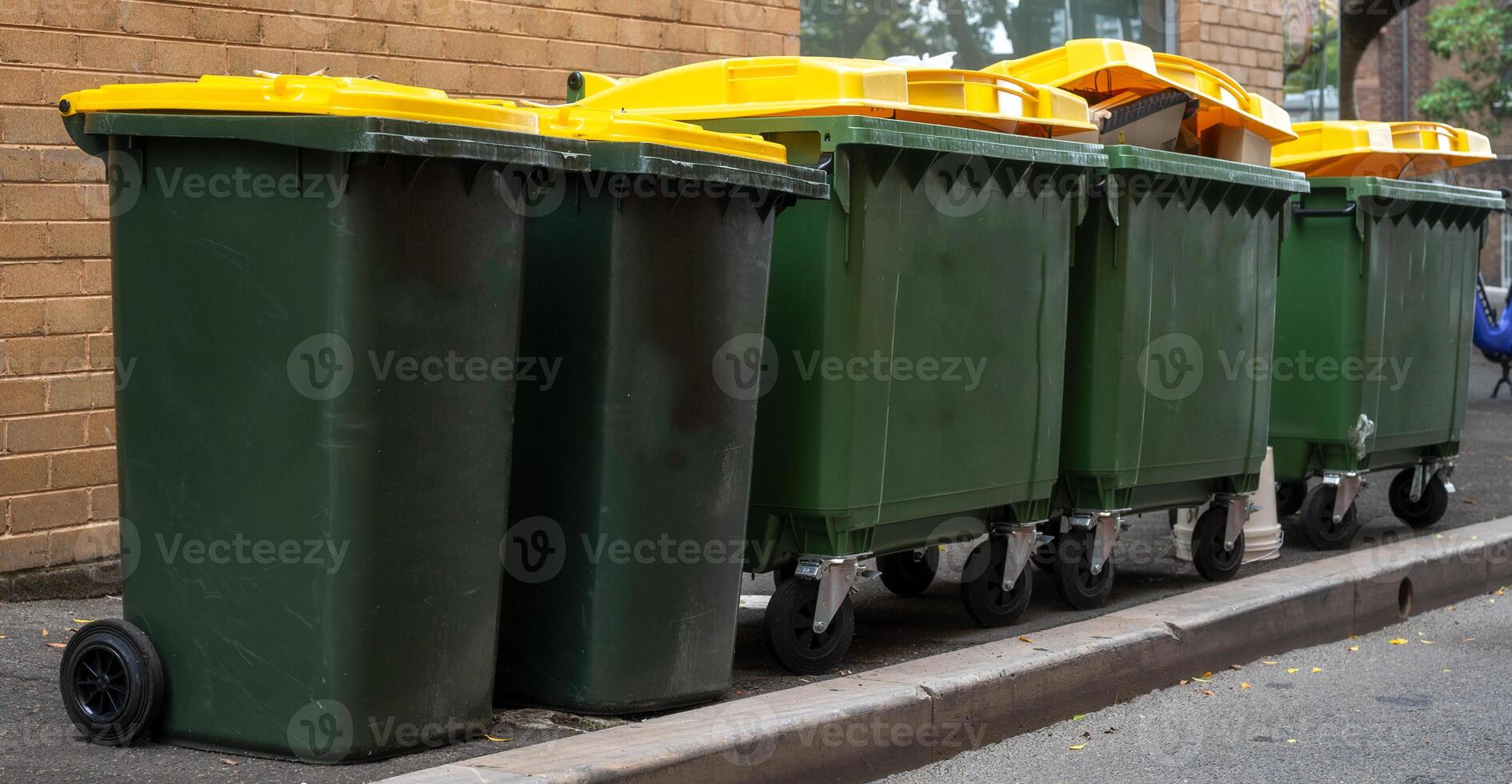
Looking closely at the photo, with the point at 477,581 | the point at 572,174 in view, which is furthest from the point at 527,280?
the point at 477,581

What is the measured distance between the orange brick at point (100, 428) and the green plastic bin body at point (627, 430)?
7.27ft

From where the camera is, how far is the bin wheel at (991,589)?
5.70 m

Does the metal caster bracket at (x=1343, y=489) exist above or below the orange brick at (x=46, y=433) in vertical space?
below

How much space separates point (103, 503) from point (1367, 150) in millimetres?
5521

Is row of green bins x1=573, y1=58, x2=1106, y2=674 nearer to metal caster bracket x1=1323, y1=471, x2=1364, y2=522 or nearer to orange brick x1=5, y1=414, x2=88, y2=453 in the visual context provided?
orange brick x1=5, y1=414, x2=88, y2=453

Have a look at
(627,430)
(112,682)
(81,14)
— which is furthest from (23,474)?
(627,430)

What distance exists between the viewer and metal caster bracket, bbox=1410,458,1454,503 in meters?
8.37

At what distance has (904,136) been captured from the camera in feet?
16.1

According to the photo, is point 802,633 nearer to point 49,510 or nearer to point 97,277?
point 49,510

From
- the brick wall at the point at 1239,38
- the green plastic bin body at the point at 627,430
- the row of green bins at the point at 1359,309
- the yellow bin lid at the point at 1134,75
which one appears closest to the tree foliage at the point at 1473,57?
the brick wall at the point at 1239,38

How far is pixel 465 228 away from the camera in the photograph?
376cm

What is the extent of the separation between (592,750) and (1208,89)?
3.96 meters

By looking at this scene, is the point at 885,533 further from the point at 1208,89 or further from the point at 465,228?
the point at 1208,89

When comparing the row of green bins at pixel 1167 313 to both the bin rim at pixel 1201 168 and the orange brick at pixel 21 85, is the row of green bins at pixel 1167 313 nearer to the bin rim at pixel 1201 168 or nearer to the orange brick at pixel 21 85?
the bin rim at pixel 1201 168
